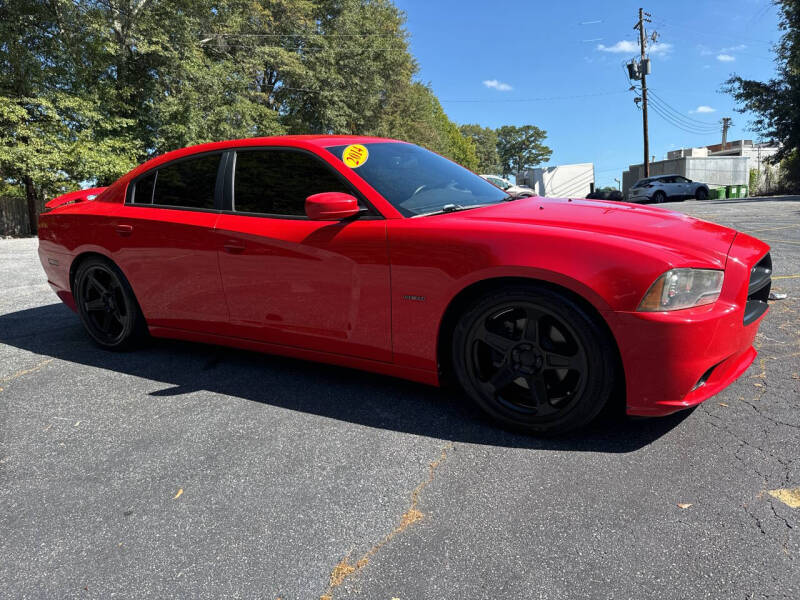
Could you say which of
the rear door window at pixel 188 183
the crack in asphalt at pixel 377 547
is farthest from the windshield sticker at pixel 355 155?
the crack in asphalt at pixel 377 547

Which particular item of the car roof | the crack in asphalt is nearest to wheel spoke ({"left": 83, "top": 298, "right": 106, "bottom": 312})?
the car roof

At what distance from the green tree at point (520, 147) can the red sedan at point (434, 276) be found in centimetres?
12968

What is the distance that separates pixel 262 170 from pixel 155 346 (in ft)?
5.91

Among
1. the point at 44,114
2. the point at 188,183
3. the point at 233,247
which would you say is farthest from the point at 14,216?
the point at 233,247

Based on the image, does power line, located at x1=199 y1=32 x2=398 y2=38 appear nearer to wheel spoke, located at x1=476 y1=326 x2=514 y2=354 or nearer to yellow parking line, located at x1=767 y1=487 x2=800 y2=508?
wheel spoke, located at x1=476 y1=326 x2=514 y2=354

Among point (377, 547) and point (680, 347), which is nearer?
point (377, 547)

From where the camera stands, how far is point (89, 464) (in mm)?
2438

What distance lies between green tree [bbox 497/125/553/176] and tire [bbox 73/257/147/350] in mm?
129452

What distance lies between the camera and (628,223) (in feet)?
8.25

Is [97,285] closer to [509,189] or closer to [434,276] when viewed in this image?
[434,276]

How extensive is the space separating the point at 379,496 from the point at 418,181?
1766 mm

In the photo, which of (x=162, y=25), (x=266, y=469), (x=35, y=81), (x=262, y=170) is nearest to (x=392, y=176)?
(x=262, y=170)

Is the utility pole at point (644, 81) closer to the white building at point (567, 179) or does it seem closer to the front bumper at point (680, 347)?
the white building at point (567, 179)

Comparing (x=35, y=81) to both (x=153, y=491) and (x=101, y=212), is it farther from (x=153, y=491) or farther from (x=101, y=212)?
(x=153, y=491)
